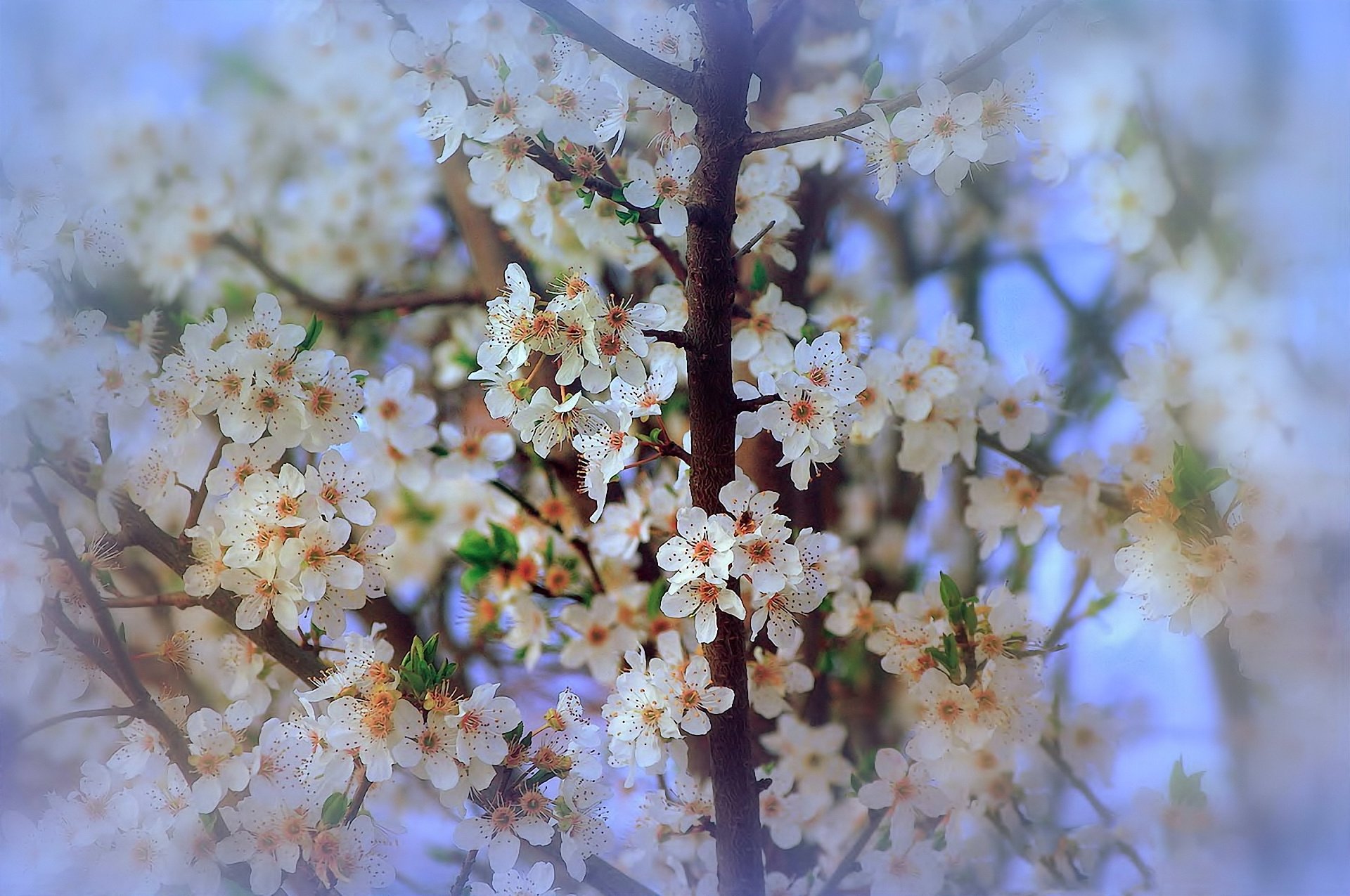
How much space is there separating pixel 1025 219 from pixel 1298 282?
7.0 inches

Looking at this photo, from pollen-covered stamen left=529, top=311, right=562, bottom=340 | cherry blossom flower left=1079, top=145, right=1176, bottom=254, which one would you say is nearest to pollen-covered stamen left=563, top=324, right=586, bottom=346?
pollen-covered stamen left=529, top=311, right=562, bottom=340

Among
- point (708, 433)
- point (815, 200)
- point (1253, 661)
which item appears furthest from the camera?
point (815, 200)

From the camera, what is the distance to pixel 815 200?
0.71m

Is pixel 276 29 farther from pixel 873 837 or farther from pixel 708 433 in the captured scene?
pixel 873 837

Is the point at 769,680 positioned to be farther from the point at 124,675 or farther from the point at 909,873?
the point at 124,675

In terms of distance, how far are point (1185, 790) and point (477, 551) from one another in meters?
0.50

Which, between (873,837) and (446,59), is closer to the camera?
(446,59)

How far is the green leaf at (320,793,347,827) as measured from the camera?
521 mm

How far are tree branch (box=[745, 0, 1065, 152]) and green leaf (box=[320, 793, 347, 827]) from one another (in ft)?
1.34

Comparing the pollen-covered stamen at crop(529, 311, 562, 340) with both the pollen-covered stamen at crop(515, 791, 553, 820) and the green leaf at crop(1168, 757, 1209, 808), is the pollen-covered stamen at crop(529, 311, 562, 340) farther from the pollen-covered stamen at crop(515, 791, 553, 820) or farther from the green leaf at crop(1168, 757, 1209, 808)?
the green leaf at crop(1168, 757, 1209, 808)

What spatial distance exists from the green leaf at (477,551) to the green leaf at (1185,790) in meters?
0.48

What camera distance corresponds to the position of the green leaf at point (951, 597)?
578 mm

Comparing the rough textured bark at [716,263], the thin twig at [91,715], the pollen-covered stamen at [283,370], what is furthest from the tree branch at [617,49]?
the thin twig at [91,715]

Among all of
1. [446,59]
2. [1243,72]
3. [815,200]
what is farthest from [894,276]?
[446,59]
